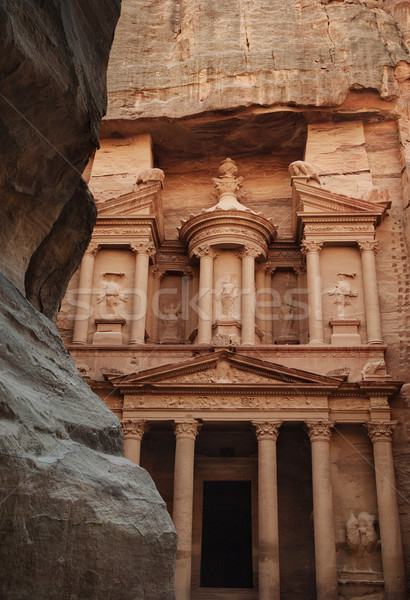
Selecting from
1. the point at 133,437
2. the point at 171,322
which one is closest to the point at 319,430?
the point at 133,437

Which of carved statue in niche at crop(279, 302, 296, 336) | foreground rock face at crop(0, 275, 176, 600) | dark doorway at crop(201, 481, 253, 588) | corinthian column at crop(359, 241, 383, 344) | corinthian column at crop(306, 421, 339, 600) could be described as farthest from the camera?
carved statue in niche at crop(279, 302, 296, 336)

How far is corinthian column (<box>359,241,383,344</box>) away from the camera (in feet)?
61.5

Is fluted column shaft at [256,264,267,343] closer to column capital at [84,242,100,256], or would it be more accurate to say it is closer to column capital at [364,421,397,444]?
column capital at [84,242,100,256]

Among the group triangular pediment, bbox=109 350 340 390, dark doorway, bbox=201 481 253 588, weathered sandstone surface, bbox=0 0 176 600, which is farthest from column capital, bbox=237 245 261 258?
weathered sandstone surface, bbox=0 0 176 600

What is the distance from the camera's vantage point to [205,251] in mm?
20828

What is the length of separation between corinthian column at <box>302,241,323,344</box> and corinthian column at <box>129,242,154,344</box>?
5128 millimetres

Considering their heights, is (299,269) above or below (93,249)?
above

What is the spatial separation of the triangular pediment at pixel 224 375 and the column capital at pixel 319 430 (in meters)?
0.98

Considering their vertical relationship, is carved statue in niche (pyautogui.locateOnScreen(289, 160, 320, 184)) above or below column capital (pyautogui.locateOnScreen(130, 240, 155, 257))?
above

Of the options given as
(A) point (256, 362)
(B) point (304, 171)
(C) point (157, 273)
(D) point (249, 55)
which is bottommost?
(A) point (256, 362)

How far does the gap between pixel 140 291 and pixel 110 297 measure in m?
0.99

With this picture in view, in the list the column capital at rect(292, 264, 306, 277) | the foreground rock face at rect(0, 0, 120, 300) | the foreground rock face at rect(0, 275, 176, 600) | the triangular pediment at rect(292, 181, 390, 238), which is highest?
the triangular pediment at rect(292, 181, 390, 238)

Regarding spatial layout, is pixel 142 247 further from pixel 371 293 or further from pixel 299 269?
pixel 371 293

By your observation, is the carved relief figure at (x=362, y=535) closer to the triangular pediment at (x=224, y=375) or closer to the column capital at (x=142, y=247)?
the triangular pediment at (x=224, y=375)
